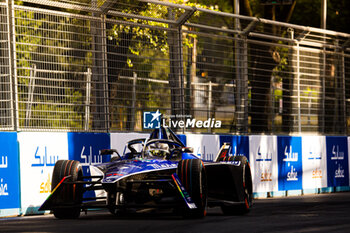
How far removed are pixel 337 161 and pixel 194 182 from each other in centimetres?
920

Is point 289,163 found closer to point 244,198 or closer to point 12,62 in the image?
point 244,198

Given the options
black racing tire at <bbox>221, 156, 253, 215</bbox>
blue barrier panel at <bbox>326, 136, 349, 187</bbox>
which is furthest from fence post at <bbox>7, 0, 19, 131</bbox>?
blue barrier panel at <bbox>326, 136, 349, 187</bbox>

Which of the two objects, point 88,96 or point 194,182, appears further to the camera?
point 88,96

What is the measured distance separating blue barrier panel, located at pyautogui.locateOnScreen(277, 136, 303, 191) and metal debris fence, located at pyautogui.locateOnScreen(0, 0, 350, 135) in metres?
0.35

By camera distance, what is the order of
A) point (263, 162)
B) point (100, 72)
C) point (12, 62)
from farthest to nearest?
1. point (263, 162)
2. point (100, 72)
3. point (12, 62)

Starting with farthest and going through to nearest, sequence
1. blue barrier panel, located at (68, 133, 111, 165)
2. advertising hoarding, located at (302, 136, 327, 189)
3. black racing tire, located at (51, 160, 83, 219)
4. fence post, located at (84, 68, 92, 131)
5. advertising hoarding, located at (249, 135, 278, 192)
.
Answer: advertising hoarding, located at (302, 136, 327, 189), advertising hoarding, located at (249, 135, 278, 192), fence post, located at (84, 68, 92, 131), blue barrier panel, located at (68, 133, 111, 165), black racing tire, located at (51, 160, 83, 219)

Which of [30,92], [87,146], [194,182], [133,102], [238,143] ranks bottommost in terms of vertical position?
[194,182]

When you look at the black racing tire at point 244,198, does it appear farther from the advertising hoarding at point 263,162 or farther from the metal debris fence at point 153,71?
the advertising hoarding at point 263,162

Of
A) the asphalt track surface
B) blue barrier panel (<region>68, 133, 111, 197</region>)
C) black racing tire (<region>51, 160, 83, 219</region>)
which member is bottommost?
the asphalt track surface

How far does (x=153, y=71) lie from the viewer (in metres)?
13.2

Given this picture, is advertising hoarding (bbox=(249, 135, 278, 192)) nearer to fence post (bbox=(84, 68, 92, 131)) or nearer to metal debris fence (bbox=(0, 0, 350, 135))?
metal debris fence (bbox=(0, 0, 350, 135))

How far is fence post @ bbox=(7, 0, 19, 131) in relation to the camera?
1078cm

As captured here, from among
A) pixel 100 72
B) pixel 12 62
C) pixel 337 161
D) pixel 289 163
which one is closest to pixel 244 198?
pixel 100 72

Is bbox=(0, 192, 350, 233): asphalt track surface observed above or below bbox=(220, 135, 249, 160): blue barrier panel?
below
